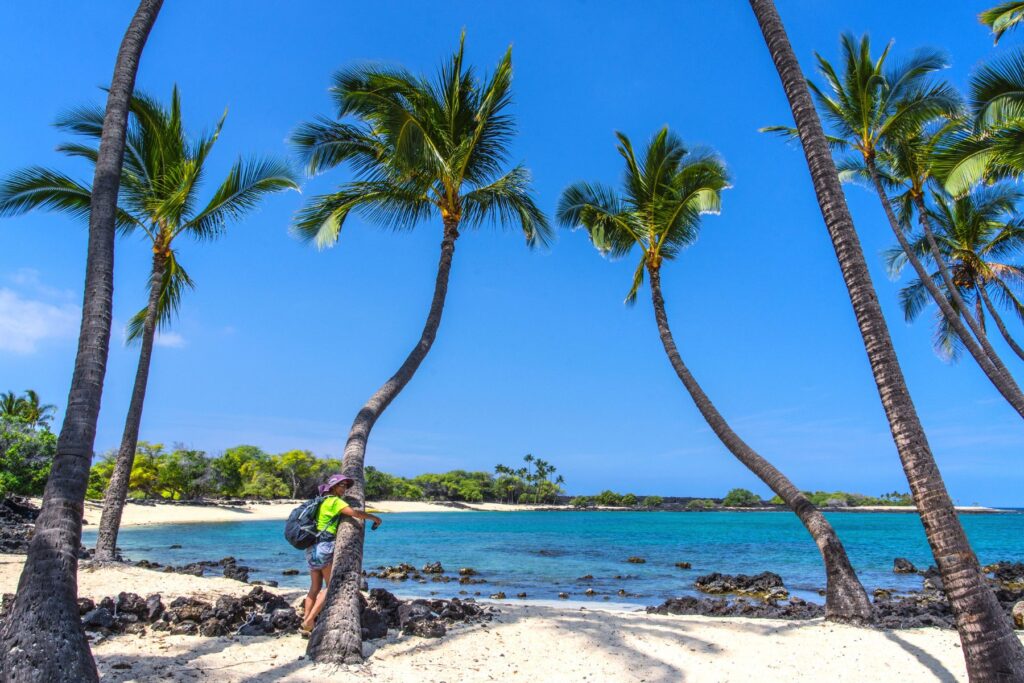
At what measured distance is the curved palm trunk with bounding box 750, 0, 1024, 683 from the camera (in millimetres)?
4715

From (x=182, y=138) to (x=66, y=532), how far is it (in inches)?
429

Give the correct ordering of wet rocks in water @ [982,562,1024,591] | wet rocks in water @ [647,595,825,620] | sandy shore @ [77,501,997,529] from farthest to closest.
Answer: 1. sandy shore @ [77,501,997,529]
2. wet rocks in water @ [982,562,1024,591]
3. wet rocks in water @ [647,595,825,620]

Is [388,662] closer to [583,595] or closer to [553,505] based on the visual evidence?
[583,595]

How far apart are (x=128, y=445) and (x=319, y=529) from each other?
8259 millimetres

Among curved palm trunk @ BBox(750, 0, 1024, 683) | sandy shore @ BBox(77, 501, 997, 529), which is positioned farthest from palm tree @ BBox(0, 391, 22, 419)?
curved palm trunk @ BBox(750, 0, 1024, 683)

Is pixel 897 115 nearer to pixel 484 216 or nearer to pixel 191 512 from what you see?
pixel 484 216

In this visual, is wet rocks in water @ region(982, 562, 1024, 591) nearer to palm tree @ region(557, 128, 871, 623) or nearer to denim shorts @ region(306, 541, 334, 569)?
palm tree @ region(557, 128, 871, 623)

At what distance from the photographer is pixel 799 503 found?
10383 mm

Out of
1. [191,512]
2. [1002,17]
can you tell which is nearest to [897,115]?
[1002,17]

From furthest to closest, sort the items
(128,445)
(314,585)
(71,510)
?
(128,445) < (314,585) < (71,510)

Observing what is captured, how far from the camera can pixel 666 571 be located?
22.4 metres

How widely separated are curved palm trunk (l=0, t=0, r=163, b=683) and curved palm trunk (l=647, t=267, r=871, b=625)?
9360 mm

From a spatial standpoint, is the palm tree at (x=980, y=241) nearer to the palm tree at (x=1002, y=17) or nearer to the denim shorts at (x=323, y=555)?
the palm tree at (x=1002, y=17)

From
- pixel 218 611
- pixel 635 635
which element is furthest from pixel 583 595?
pixel 218 611
